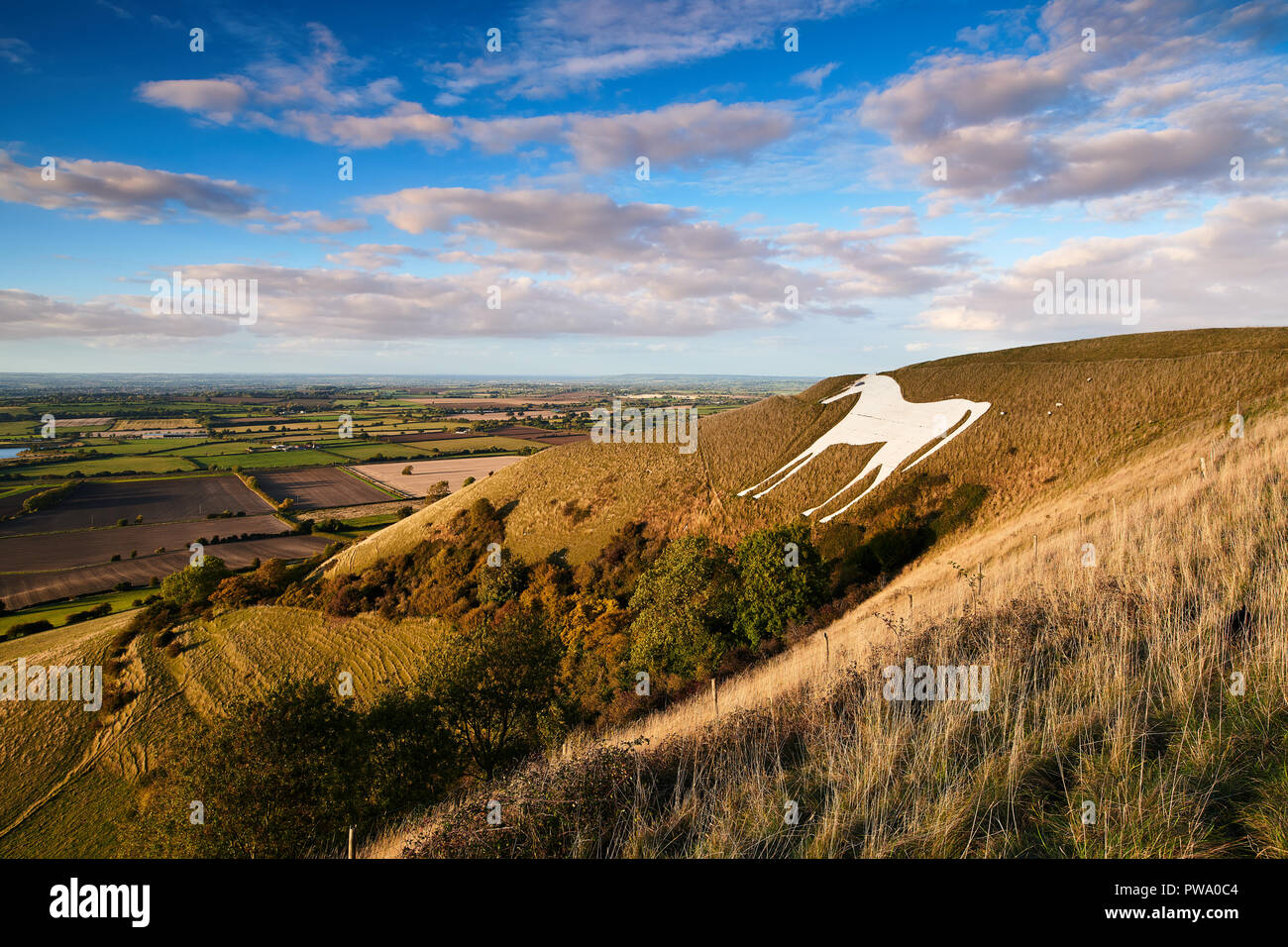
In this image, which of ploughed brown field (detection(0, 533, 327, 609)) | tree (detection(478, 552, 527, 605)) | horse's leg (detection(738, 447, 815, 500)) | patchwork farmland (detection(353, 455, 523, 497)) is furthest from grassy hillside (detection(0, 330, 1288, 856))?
patchwork farmland (detection(353, 455, 523, 497))

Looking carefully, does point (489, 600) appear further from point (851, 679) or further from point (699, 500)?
point (851, 679)

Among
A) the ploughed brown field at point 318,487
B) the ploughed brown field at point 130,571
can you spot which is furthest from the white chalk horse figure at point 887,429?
the ploughed brown field at point 318,487

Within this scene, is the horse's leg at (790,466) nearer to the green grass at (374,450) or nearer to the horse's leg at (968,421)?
the horse's leg at (968,421)

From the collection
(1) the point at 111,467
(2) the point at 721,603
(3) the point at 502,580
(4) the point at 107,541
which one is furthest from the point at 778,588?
(1) the point at 111,467

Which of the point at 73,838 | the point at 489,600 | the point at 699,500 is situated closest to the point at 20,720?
the point at 73,838

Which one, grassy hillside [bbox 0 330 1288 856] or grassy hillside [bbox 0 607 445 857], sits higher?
grassy hillside [bbox 0 330 1288 856]

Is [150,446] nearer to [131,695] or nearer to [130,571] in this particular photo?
[130,571]

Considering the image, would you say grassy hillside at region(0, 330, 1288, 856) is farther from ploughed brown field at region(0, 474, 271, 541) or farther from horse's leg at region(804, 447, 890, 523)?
ploughed brown field at region(0, 474, 271, 541)
